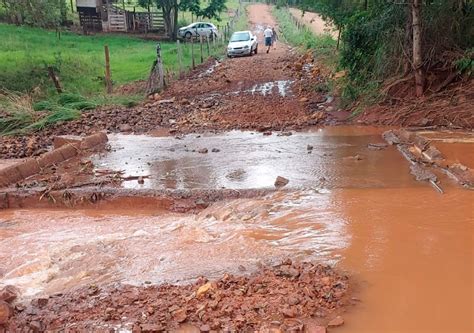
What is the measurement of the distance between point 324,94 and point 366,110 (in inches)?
108

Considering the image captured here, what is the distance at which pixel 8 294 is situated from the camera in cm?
438

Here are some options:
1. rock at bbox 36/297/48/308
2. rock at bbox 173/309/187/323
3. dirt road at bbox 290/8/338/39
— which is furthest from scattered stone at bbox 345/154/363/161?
dirt road at bbox 290/8/338/39

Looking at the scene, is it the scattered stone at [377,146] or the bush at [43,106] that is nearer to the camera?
the scattered stone at [377,146]

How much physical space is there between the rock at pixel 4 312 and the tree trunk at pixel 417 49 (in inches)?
405

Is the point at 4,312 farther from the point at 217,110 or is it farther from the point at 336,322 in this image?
the point at 217,110

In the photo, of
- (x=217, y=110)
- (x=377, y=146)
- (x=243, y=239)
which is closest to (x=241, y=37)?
(x=217, y=110)

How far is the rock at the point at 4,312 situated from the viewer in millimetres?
3992

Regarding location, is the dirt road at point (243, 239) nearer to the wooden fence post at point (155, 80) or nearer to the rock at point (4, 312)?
the rock at point (4, 312)

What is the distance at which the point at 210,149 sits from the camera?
971 cm

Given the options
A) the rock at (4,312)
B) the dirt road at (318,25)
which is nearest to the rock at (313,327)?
the rock at (4,312)

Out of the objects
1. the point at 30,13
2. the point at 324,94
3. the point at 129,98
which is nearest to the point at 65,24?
the point at 30,13

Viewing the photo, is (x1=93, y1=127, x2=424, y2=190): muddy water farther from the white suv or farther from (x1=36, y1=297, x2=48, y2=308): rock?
the white suv

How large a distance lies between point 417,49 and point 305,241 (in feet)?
25.6

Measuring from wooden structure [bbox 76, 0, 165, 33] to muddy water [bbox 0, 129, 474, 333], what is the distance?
101 feet
